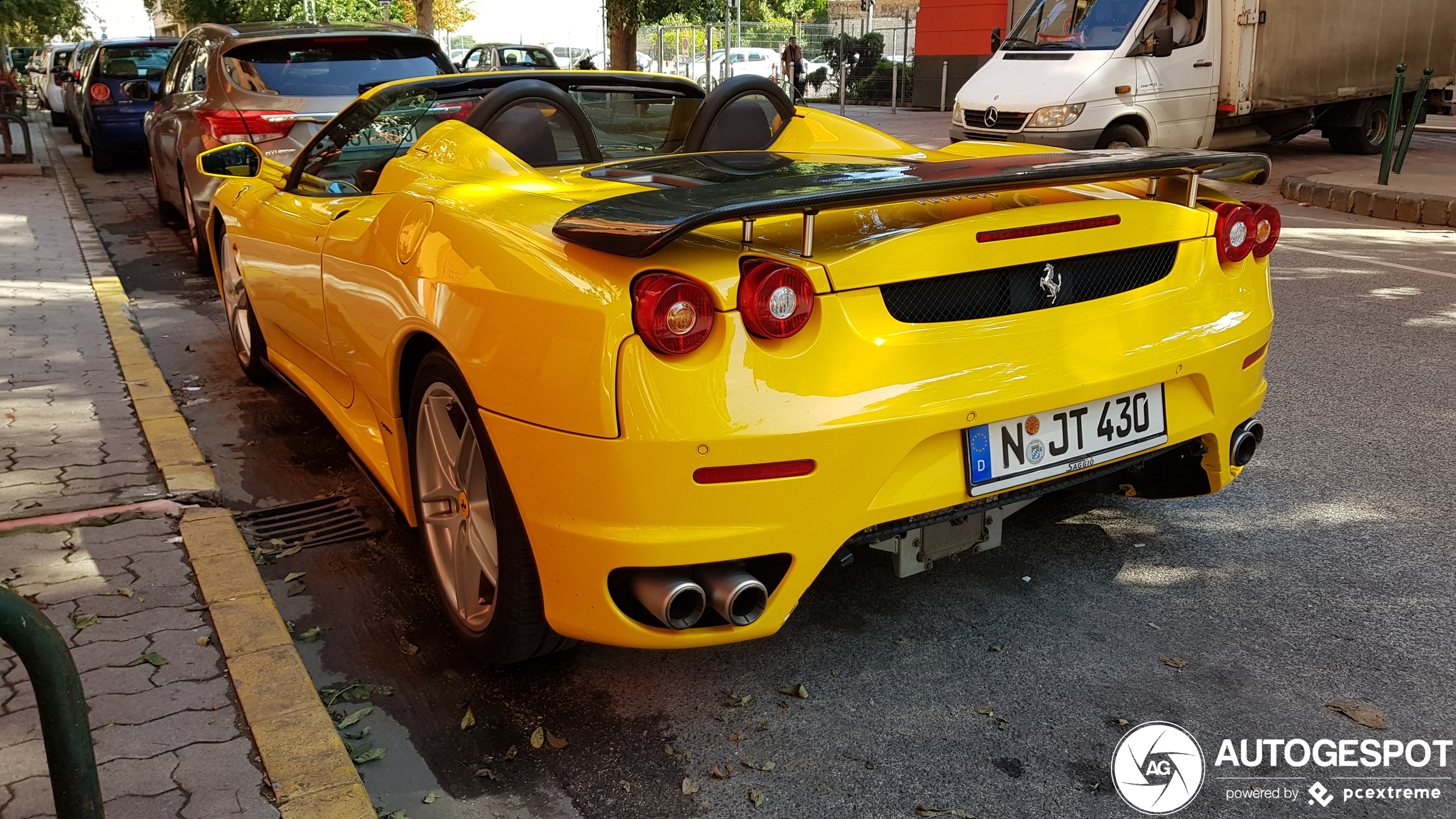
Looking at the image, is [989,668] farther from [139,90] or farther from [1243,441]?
[139,90]

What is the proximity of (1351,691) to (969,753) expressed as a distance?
96 cm

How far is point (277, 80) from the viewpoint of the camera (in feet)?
26.8

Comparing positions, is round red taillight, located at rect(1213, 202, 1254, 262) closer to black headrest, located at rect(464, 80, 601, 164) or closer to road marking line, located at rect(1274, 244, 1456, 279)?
black headrest, located at rect(464, 80, 601, 164)

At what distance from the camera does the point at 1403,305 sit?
694 cm

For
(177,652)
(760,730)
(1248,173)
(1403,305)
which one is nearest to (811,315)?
(760,730)

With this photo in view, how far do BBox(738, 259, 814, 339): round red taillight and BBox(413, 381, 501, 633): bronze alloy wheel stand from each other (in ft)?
2.57

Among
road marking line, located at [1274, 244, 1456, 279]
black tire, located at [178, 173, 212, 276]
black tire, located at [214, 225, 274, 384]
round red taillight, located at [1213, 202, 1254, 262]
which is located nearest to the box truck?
road marking line, located at [1274, 244, 1456, 279]

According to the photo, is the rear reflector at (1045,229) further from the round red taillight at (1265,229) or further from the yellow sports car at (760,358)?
the round red taillight at (1265,229)

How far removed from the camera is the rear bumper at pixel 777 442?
2.35m

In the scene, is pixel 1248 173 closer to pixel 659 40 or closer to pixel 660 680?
pixel 660 680

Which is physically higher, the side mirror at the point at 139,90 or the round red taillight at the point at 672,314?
the side mirror at the point at 139,90

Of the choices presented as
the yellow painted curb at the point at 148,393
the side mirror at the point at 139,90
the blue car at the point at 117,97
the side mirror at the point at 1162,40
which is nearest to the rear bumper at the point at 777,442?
the yellow painted curb at the point at 148,393

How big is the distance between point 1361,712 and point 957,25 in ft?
87.7

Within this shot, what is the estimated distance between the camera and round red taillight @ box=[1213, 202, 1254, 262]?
3.06 metres
